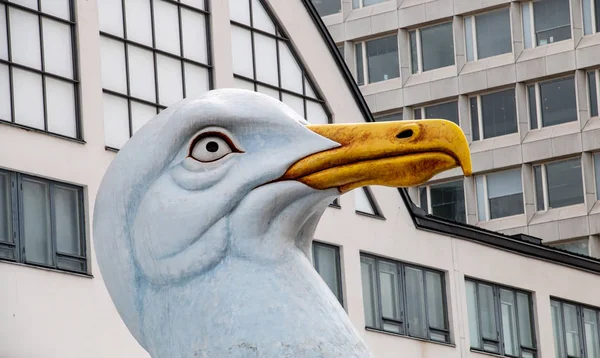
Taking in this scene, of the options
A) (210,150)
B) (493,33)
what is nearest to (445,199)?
(493,33)

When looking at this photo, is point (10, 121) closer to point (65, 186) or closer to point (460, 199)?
point (65, 186)

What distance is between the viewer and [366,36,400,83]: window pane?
88125mm

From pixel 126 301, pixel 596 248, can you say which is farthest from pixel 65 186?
pixel 596 248

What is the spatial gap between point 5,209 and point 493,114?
49591 millimetres

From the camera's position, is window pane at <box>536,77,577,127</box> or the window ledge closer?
the window ledge

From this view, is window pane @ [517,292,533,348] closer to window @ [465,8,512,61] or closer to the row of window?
the row of window

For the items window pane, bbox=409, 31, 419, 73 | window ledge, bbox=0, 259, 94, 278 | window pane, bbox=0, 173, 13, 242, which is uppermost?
window pane, bbox=409, 31, 419, 73

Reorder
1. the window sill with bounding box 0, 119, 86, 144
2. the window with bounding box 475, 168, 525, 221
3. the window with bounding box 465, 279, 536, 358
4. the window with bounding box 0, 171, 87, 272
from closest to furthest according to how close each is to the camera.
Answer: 1. the window with bounding box 0, 171, 87, 272
2. the window sill with bounding box 0, 119, 86, 144
3. the window with bounding box 465, 279, 536, 358
4. the window with bounding box 475, 168, 525, 221

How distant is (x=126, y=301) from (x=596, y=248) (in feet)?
242

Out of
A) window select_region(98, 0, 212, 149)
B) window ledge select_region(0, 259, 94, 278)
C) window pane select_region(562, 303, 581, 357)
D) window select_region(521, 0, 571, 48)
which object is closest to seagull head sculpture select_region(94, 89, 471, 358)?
window ledge select_region(0, 259, 94, 278)

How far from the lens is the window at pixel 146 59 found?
140 feet

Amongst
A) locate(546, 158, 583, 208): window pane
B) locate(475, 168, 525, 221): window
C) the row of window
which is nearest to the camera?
the row of window

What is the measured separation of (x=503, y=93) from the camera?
281 ft

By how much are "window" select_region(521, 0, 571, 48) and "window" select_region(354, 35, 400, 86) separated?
21.4 ft
